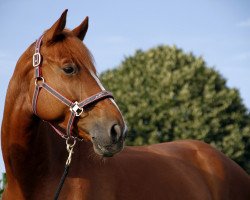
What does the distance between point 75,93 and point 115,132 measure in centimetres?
46

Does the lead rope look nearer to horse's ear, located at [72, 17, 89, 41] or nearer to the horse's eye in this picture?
the horse's eye

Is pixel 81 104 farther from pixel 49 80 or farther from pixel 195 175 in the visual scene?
pixel 195 175

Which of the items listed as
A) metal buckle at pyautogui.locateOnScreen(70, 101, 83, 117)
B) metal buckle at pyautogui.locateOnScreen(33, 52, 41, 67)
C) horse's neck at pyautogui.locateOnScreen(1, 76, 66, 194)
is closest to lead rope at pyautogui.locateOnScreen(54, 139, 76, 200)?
horse's neck at pyautogui.locateOnScreen(1, 76, 66, 194)

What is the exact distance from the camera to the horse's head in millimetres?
3520

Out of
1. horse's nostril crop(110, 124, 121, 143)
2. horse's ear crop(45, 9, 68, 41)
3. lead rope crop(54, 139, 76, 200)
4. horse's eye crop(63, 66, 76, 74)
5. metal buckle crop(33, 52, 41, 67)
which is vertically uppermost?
horse's ear crop(45, 9, 68, 41)

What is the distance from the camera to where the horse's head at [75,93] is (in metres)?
3.52

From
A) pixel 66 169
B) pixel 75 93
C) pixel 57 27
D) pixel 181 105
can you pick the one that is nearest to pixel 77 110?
pixel 75 93

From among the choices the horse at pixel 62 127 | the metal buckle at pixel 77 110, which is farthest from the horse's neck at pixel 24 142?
the metal buckle at pixel 77 110

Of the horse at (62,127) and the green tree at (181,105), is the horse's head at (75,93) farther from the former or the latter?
the green tree at (181,105)

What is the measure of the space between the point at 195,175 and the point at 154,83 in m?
6.20

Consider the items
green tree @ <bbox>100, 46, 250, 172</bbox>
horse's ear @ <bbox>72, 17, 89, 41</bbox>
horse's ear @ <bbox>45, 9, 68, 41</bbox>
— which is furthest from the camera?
green tree @ <bbox>100, 46, 250, 172</bbox>

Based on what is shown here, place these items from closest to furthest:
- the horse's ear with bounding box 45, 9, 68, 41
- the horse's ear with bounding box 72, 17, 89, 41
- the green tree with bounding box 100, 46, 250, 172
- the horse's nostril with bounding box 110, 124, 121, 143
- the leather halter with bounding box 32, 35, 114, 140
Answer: the horse's nostril with bounding box 110, 124, 121, 143 → the leather halter with bounding box 32, 35, 114, 140 → the horse's ear with bounding box 45, 9, 68, 41 → the horse's ear with bounding box 72, 17, 89, 41 → the green tree with bounding box 100, 46, 250, 172

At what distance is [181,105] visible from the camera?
35.9ft

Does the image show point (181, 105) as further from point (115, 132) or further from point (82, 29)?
point (115, 132)
